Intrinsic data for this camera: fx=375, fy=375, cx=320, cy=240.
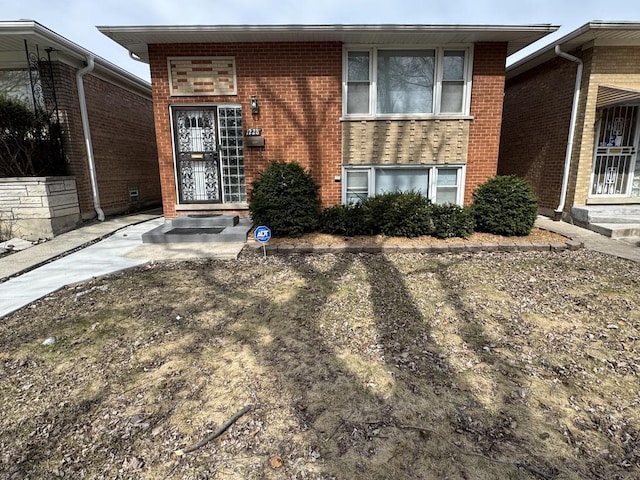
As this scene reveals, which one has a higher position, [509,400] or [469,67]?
[469,67]

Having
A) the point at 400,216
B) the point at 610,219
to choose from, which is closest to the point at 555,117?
the point at 610,219

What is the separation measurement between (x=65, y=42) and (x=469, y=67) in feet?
26.3

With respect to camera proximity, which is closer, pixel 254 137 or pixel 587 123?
pixel 254 137

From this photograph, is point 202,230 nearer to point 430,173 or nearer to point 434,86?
point 430,173

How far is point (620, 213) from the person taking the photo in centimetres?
793

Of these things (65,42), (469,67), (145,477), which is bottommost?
(145,477)

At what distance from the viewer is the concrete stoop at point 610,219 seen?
23.6 ft

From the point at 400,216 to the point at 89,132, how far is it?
24.2 ft

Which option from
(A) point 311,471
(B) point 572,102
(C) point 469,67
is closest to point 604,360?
(A) point 311,471

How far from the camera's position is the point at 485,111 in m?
7.68

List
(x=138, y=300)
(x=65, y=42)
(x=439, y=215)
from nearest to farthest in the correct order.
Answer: (x=138, y=300), (x=439, y=215), (x=65, y=42)

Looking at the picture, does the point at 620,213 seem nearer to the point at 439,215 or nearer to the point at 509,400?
the point at 439,215

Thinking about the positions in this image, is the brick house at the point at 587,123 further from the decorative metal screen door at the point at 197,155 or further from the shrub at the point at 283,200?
the decorative metal screen door at the point at 197,155

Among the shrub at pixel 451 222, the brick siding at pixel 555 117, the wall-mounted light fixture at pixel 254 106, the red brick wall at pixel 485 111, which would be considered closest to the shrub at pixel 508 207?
the shrub at pixel 451 222
